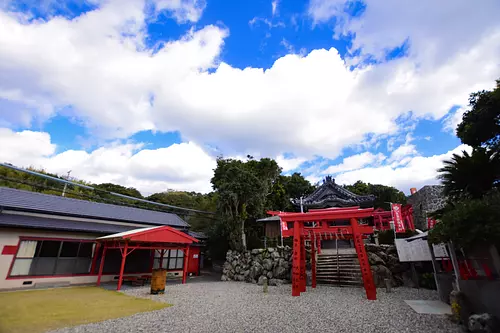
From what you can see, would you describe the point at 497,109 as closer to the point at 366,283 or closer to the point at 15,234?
the point at 366,283

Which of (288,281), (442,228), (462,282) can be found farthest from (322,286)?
(442,228)

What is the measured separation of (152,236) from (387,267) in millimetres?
12356

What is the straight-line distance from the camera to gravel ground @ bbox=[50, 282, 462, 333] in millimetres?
5699

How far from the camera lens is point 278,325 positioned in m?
5.97

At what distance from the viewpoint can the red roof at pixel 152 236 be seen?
11.5m

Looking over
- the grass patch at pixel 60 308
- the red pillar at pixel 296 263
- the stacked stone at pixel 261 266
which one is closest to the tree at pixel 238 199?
the stacked stone at pixel 261 266

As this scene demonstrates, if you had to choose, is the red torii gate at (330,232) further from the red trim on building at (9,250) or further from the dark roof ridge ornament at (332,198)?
the red trim on building at (9,250)

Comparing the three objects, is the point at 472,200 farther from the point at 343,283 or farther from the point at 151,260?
the point at 151,260

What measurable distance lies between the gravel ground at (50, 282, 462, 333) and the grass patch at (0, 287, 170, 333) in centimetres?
68

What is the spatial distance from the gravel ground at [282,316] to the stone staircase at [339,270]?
2.74 metres

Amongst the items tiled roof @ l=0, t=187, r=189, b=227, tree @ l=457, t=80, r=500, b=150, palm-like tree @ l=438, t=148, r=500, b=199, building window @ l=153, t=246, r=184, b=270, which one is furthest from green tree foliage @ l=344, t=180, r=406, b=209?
palm-like tree @ l=438, t=148, r=500, b=199

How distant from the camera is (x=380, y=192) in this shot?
35812mm

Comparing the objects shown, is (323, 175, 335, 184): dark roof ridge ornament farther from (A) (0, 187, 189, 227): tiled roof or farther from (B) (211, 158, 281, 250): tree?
(A) (0, 187, 189, 227): tiled roof

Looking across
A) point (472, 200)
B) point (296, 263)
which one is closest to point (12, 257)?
point (296, 263)
